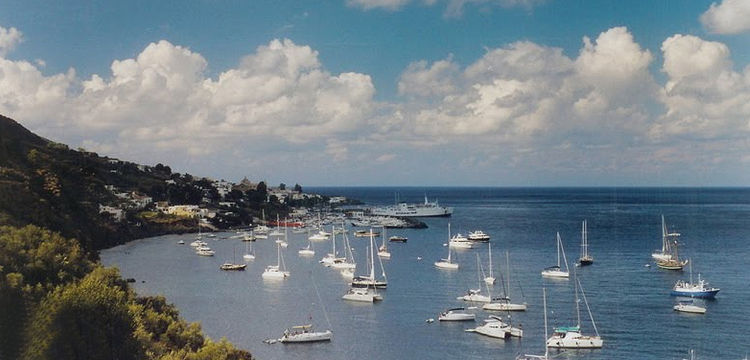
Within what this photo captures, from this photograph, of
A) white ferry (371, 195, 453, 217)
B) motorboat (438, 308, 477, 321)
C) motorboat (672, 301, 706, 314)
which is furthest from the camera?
white ferry (371, 195, 453, 217)

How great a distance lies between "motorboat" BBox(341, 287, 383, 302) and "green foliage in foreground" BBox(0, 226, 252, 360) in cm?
2292

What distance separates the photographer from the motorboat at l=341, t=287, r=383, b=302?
52.9 meters

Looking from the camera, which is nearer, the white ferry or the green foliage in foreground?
the green foliage in foreground

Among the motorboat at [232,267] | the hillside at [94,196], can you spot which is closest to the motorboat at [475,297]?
the motorboat at [232,267]

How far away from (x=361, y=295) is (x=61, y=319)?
32.2 meters

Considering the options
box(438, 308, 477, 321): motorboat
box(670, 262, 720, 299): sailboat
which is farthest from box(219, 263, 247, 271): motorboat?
box(670, 262, 720, 299): sailboat

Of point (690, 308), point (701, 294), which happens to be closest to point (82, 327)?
point (690, 308)

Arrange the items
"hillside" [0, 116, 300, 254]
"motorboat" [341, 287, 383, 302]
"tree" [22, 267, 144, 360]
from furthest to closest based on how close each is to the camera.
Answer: "motorboat" [341, 287, 383, 302], "hillside" [0, 116, 300, 254], "tree" [22, 267, 144, 360]

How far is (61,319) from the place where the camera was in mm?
22547

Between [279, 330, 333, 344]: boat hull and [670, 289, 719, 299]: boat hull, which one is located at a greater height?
[670, 289, 719, 299]: boat hull

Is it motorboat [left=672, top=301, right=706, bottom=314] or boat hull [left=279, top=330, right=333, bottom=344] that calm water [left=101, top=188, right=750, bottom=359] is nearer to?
boat hull [left=279, top=330, right=333, bottom=344]

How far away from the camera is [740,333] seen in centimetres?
4234

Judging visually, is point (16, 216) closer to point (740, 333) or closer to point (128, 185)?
point (740, 333)

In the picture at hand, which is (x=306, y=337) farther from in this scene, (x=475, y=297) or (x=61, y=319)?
(x=61, y=319)
